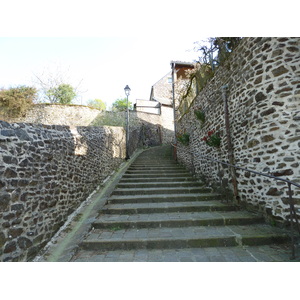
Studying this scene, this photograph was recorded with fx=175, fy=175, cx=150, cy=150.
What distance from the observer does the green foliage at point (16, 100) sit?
45.2ft

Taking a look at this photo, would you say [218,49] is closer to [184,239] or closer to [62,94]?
[184,239]

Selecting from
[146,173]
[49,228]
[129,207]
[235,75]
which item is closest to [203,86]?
[235,75]

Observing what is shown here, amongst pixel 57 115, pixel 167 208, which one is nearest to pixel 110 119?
pixel 57 115

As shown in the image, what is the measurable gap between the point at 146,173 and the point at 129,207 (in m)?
2.73

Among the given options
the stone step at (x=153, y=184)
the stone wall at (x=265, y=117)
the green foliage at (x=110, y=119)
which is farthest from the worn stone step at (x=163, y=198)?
the green foliage at (x=110, y=119)

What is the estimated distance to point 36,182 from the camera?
2959mm

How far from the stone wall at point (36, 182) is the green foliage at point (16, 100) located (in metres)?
13.0

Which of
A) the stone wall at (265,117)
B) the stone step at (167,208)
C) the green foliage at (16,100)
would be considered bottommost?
the stone step at (167,208)

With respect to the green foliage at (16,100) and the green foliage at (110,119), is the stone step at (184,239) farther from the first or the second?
the green foliage at (16,100)

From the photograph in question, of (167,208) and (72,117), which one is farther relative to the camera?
(72,117)

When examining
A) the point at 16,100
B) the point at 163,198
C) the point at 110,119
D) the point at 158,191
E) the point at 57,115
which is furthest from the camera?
the point at 110,119

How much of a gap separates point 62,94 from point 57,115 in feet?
12.4

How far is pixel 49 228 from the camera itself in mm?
3182

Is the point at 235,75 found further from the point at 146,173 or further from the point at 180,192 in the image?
the point at 146,173
